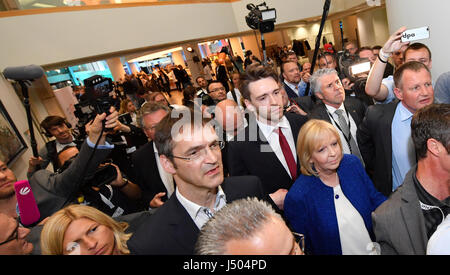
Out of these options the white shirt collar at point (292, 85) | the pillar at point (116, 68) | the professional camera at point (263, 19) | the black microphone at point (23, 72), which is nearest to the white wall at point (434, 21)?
the professional camera at point (263, 19)

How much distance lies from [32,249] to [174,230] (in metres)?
0.72

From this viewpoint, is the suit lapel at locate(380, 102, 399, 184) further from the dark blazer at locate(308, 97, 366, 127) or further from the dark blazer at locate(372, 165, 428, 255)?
the dark blazer at locate(372, 165, 428, 255)

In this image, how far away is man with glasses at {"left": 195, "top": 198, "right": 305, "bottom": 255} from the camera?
775mm

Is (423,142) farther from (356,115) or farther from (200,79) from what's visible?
(200,79)

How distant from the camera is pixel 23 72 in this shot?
1675 millimetres

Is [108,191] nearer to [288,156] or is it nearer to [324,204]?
[288,156]

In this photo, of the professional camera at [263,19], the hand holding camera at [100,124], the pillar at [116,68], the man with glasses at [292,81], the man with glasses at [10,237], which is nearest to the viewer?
the man with glasses at [10,237]

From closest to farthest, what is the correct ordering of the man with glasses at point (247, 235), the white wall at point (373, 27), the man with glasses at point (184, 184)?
the man with glasses at point (247, 235)
the man with glasses at point (184, 184)
the white wall at point (373, 27)

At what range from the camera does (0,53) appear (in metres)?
3.66

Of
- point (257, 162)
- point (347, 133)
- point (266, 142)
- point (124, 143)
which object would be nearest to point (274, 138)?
point (266, 142)

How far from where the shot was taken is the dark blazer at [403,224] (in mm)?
1084

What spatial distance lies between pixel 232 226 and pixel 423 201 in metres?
0.93

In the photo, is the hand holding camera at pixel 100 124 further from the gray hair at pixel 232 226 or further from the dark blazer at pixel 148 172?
the gray hair at pixel 232 226

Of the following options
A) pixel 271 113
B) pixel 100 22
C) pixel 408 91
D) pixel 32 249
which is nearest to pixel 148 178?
pixel 32 249
